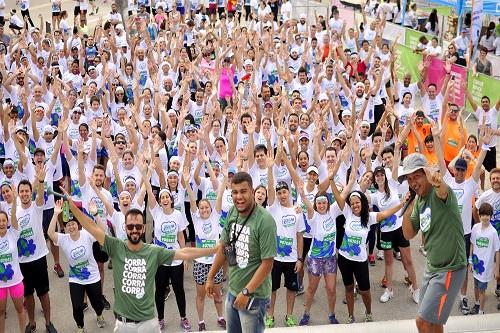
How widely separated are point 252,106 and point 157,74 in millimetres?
3086

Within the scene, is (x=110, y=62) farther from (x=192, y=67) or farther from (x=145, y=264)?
(x=145, y=264)

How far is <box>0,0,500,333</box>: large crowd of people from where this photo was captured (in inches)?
212

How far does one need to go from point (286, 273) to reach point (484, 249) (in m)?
2.37

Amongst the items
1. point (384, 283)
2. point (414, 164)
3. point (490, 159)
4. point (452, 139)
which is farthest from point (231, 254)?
point (490, 159)

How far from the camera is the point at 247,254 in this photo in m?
5.05

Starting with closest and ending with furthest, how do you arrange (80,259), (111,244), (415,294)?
1. (111,244)
2. (80,259)
3. (415,294)

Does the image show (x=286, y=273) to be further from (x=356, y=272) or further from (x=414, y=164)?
(x=414, y=164)

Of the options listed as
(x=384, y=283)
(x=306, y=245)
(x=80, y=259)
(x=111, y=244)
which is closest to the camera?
(x=111, y=244)

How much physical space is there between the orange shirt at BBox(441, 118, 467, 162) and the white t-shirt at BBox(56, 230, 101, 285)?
5.86m

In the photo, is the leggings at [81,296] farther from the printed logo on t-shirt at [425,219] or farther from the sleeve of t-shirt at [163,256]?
the printed logo on t-shirt at [425,219]

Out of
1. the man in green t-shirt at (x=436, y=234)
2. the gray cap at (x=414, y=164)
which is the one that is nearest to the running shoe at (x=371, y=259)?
the man in green t-shirt at (x=436, y=234)

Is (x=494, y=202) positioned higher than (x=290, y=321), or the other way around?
(x=494, y=202)

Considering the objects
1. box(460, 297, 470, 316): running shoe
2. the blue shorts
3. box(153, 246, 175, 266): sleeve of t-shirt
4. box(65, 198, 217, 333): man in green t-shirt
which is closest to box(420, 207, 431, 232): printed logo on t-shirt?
box(65, 198, 217, 333): man in green t-shirt

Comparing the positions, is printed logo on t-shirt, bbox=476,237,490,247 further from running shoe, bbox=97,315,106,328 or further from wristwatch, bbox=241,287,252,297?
running shoe, bbox=97,315,106,328
